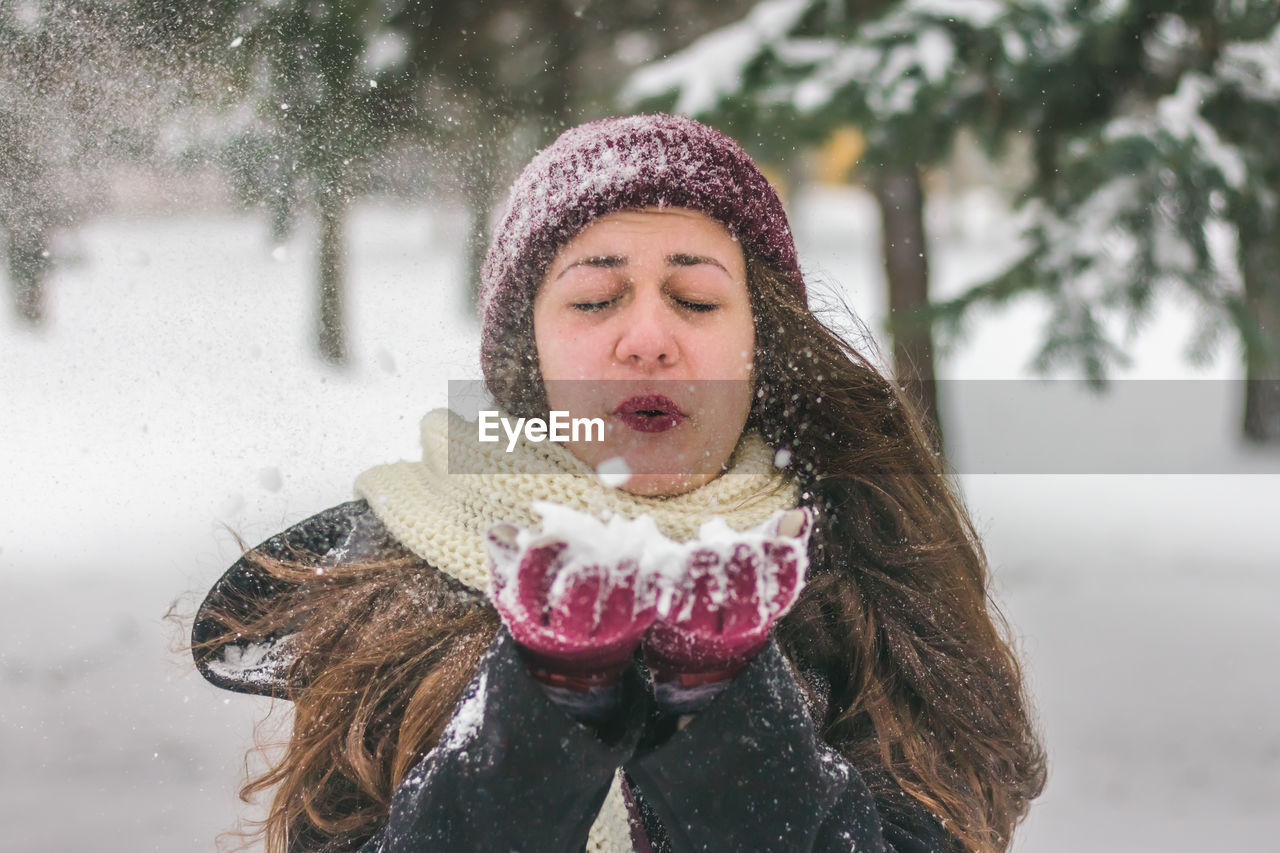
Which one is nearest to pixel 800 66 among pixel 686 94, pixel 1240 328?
pixel 686 94

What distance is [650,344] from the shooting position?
A: 3.72 feet

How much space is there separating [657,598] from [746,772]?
0.22 meters

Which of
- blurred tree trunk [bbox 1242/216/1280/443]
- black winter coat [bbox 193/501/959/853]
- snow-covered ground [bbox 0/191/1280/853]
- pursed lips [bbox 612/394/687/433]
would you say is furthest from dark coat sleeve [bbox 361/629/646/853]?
blurred tree trunk [bbox 1242/216/1280/443]

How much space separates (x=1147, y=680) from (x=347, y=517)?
2.63 meters

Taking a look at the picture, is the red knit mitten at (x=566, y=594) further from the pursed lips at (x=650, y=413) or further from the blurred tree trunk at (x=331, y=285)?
the blurred tree trunk at (x=331, y=285)

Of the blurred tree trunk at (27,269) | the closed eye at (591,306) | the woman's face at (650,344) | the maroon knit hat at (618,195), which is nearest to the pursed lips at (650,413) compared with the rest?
the woman's face at (650,344)

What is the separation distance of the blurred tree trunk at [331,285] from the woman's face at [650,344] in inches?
53.4

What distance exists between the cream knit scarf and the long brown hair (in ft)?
0.22

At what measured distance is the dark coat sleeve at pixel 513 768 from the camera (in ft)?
2.82

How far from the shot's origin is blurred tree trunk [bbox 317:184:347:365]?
96.9 inches

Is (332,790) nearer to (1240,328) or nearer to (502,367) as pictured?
(502,367)

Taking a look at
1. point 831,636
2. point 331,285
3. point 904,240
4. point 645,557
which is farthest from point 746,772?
point 904,240

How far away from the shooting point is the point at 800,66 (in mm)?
3191

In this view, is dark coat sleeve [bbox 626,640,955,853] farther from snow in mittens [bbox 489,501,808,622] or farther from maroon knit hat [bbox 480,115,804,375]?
maroon knit hat [bbox 480,115,804,375]
